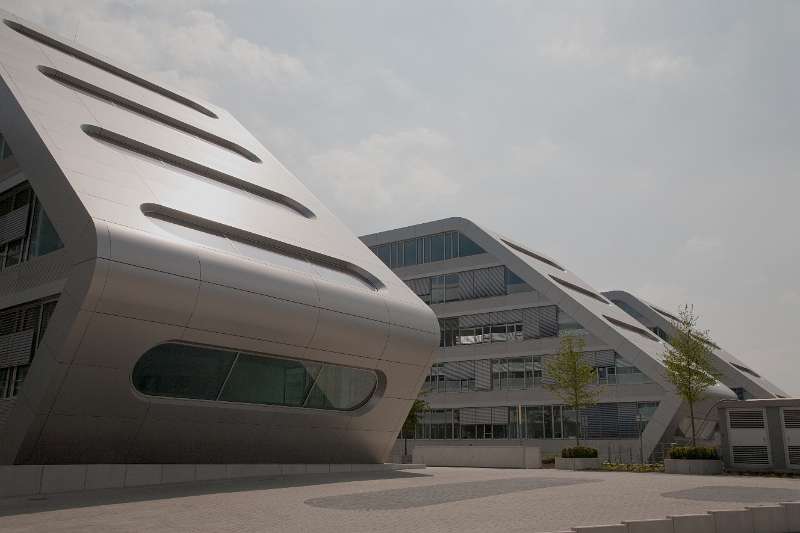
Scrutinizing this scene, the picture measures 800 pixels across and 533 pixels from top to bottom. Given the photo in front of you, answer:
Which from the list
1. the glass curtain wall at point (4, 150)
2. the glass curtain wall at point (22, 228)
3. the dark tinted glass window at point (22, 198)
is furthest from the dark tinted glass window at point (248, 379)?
the glass curtain wall at point (4, 150)

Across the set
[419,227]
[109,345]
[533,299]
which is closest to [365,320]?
[109,345]

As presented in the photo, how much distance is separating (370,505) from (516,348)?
3764 cm

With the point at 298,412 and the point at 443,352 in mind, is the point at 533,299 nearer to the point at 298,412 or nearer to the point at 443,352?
the point at 443,352

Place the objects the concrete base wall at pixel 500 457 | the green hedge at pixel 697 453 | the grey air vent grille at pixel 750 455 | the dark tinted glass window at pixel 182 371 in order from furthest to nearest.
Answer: the concrete base wall at pixel 500 457, the green hedge at pixel 697 453, the grey air vent grille at pixel 750 455, the dark tinted glass window at pixel 182 371

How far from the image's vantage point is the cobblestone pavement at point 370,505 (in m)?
12.7

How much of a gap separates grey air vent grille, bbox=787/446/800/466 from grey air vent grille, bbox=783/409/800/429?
779mm

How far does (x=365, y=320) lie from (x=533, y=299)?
2971cm

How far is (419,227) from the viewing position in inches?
2333

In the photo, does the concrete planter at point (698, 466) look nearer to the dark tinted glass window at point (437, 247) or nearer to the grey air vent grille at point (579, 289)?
the grey air vent grille at point (579, 289)

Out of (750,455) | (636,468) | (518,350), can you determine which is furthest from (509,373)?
(750,455)

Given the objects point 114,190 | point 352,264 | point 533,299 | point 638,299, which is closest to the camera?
point 114,190

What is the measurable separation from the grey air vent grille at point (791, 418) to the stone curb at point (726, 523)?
50.3 ft

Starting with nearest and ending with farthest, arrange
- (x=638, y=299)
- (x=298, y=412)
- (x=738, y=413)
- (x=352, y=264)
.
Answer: (x=298, y=412), (x=352, y=264), (x=738, y=413), (x=638, y=299)

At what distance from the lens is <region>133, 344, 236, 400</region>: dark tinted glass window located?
19.5m
